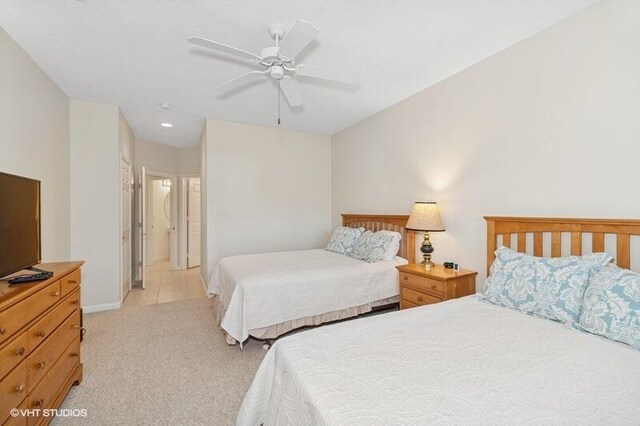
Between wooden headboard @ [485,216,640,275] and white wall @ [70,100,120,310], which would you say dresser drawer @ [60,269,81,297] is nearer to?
white wall @ [70,100,120,310]

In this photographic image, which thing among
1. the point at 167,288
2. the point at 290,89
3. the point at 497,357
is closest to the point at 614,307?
the point at 497,357

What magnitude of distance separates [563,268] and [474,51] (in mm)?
1857

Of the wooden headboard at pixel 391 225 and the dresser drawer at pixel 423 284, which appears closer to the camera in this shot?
the dresser drawer at pixel 423 284

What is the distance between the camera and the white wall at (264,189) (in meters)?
4.37

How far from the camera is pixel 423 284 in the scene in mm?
2787

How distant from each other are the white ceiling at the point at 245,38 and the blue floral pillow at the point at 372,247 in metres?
1.67

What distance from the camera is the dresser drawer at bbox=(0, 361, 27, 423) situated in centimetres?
128

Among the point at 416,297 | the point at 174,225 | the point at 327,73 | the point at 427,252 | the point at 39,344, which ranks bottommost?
the point at 416,297

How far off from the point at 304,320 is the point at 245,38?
8.13ft

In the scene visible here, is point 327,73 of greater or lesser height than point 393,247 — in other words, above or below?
above

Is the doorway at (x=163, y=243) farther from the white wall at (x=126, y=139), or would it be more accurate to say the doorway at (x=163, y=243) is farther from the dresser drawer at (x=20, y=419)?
the dresser drawer at (x=20, y=419)

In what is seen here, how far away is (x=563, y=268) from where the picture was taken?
5.83ft

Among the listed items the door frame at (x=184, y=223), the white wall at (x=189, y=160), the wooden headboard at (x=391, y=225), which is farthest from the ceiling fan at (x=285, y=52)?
the door frame at (x=184, y=223)

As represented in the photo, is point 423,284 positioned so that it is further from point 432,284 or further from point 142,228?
point 142,228
